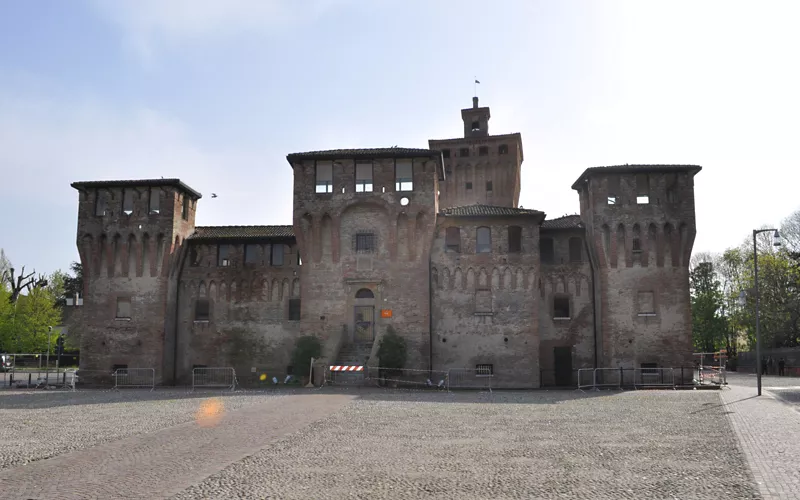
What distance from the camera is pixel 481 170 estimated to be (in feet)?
169

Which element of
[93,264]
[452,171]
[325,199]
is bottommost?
[93,264]

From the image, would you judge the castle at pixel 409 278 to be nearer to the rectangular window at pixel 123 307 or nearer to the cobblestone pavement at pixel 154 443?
the rectangular window at pixel 123 307

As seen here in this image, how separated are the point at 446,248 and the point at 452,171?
696 inches

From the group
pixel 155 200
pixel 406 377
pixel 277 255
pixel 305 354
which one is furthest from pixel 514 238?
pixel 155 200

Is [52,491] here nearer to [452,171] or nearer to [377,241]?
[377,241]

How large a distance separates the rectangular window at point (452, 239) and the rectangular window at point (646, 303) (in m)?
10.0

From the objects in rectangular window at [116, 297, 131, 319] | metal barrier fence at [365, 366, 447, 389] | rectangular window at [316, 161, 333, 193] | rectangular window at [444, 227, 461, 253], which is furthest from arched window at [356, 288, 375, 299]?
rectangular window at [116, 297, 131, 319]

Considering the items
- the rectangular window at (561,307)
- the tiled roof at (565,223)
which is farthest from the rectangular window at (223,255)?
the rectangular window at (561,307)

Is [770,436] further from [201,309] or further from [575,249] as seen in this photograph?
[201,309]

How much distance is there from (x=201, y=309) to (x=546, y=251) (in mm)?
20448

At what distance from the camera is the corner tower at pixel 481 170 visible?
167 feet

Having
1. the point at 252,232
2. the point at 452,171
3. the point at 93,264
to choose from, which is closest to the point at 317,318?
the point at 252,232

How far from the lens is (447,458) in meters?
12.2

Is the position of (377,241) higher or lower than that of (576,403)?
higher
